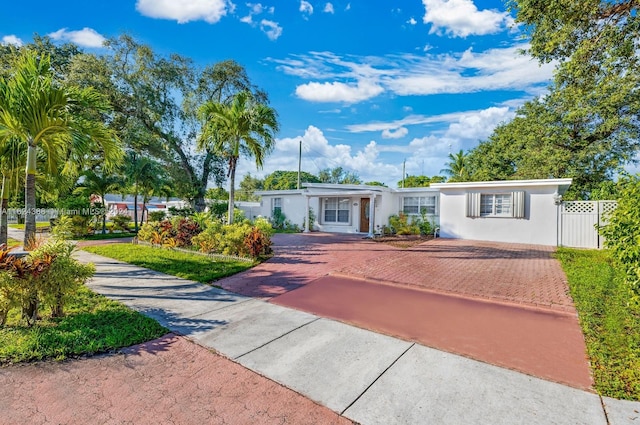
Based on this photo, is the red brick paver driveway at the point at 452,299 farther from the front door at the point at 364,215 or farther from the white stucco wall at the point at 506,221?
the front door at the point at 364,215

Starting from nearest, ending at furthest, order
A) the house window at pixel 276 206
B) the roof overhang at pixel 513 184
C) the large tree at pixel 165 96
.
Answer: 1. the roof overhang at pixel 513 184
2. the large tree at pixel 165 96
3. the house window at pixel 276 206

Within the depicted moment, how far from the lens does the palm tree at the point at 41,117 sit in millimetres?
5078

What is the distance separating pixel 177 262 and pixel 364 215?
1224 centimetres

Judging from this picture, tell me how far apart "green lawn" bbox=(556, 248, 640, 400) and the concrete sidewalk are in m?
0.39

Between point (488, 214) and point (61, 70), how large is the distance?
2462 cm

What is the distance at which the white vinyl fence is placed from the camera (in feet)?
41.0

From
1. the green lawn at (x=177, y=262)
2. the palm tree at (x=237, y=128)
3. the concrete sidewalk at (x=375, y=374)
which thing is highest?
the palm tree at (x=237, y=128)

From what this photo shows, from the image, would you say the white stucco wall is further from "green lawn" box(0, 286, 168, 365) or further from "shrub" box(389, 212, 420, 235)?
"green lawn" box(0, 286, 168, 365)

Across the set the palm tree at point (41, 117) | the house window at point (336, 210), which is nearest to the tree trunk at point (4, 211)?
the palm tree at point (41, 117)

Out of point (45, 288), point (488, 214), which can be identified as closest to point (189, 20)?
point (45, 288)

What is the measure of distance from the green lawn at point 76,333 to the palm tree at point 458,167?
3201 cm

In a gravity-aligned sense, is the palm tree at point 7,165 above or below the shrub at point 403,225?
above

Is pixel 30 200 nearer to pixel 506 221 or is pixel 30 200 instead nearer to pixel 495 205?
pixel 495 205

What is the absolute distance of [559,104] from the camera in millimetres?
19766
